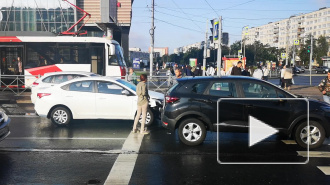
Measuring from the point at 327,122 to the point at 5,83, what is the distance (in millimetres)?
17963

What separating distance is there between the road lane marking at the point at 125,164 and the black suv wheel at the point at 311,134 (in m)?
3.63

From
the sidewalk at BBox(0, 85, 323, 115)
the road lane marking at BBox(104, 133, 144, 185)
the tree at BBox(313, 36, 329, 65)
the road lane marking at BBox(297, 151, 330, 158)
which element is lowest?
the road lane marking at BBox(104, 133, 144, 185)

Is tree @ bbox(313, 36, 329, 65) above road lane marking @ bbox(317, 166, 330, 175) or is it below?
above

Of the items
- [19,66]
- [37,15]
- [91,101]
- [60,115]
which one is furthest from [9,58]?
[37,15]

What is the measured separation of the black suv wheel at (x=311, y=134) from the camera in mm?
7434

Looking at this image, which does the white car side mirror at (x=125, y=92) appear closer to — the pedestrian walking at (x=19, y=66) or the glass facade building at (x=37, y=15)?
the pedestrian walking at (x=19, y=66)

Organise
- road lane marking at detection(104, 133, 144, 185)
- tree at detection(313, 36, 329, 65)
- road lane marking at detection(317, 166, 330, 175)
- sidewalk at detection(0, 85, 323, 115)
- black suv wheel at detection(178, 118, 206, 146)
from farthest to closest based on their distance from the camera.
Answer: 1. tree at detection(313, 36, 329, 65)
2. sidewalk at detection(0, 85, 323, 115)
3. black suv wheel at detection(178, 118, 206, 146)
4. road lane marking at detection(317, 166, 330, 175)
5. road lane marking at detection(104, 133, 144, 185)

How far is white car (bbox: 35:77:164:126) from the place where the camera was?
9.96m

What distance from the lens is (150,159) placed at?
21.9 ft

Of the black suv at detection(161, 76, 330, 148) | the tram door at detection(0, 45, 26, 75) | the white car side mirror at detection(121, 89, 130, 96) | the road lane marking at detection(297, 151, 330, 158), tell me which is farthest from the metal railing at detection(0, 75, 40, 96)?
the road lane marking at detection(297, 151, 330, 158)

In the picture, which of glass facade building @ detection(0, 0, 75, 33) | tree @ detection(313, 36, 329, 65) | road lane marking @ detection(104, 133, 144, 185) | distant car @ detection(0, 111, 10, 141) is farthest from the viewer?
tree @ detection(313, 36, 329, 65)
